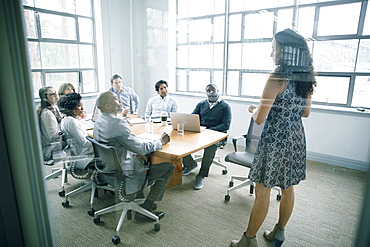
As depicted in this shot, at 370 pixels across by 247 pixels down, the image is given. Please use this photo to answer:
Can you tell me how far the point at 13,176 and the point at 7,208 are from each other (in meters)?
0.12

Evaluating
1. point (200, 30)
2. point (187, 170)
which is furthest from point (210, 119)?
point (200, 30)

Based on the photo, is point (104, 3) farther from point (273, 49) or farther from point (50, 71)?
point (273, 49)

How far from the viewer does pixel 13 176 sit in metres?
0.85

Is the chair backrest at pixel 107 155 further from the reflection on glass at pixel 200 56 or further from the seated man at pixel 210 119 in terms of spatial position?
the reflection on glass at pixel 200 56

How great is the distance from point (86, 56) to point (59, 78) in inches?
12.9

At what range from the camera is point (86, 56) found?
187cm

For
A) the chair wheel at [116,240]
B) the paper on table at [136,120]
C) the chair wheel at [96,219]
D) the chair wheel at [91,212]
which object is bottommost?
the chair wheel at [116,240]

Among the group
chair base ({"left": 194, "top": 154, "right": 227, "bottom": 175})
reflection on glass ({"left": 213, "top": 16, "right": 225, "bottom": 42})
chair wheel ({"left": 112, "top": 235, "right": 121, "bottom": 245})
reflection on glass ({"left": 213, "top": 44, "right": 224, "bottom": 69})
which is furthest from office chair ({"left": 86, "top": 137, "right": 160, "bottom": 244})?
reflection on glass ({"left": 213, "top": 16, "right": 225, "bottom": 42})

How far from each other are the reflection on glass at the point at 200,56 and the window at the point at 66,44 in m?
2.51

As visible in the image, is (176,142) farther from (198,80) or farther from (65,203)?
(198,80)

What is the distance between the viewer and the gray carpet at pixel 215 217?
5.91ft

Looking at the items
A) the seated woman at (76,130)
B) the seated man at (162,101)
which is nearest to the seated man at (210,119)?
the seated man at (162,101)

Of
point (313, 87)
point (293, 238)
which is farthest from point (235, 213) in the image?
point (313, 87)

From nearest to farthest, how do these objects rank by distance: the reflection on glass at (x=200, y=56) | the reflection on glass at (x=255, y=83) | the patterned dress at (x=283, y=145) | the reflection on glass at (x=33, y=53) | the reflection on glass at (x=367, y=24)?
the reflection on glass at (x=33, y=53) → the reflection on glass at (x=367, y=24) → the patterned dress at (x=283, y=145) → the reflection on glass at (x=255, y=83) → the reflection on glass at (x=200, y=56)
